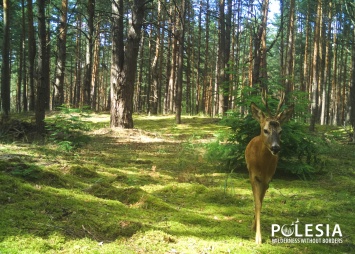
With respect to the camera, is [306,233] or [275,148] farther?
[306,233]

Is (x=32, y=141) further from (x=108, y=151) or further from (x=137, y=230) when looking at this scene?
(x=137, y=230)

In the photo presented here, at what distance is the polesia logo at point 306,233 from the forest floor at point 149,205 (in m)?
0.04

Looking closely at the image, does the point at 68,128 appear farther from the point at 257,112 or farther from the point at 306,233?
the point at 306,233

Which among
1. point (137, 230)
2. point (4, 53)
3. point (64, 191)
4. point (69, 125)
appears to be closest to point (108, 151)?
point (69, 125)

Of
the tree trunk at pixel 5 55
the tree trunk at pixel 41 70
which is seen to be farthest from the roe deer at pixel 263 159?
the tree trunk at pixel 5 55

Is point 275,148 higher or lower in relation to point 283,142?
higher

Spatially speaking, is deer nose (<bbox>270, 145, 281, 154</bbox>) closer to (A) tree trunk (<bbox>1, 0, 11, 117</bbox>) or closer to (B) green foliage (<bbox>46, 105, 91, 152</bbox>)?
(B) green foliage (<bbox>46, 105, 91, 152</bbox>)

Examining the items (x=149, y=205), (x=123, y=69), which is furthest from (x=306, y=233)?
(x=123, y=69)

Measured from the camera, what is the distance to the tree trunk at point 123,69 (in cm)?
1398

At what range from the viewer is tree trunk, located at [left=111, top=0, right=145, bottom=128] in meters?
14.0

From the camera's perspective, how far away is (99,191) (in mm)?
5758

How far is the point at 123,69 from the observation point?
1405 centimetres

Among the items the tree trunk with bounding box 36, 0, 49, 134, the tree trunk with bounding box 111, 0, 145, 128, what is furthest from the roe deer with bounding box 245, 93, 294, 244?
the tree trunk with bounding box 111, 0, 145, 128

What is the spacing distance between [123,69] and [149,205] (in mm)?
9870
